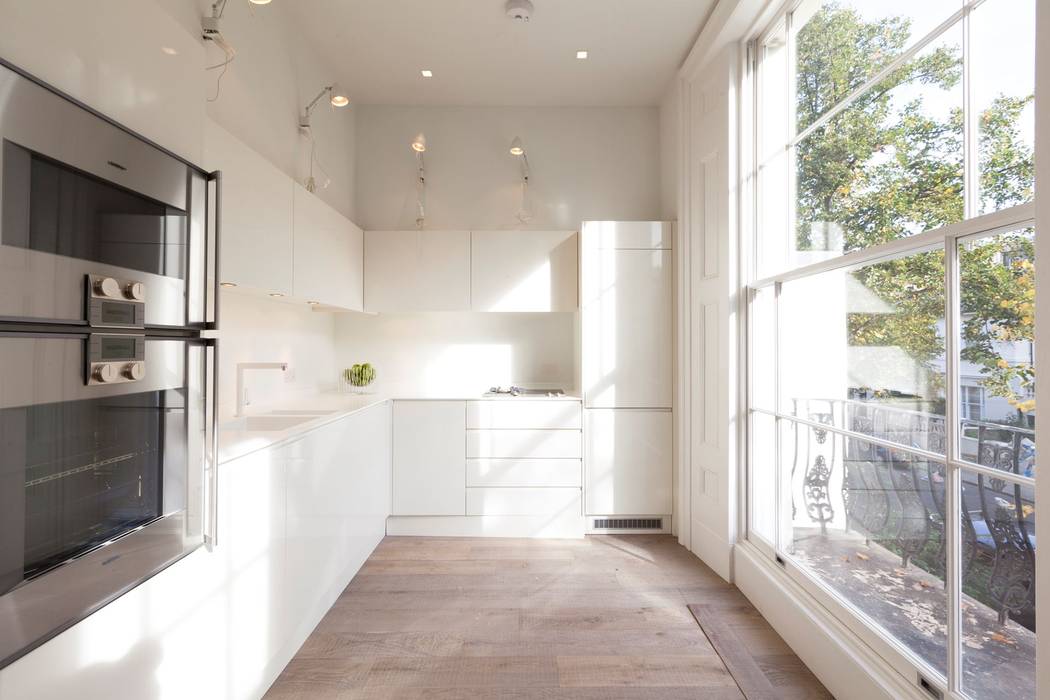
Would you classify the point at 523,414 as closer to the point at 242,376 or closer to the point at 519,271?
the point at 519,271

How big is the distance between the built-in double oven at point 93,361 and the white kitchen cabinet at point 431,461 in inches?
72.8

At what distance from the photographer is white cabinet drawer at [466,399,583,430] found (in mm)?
3107

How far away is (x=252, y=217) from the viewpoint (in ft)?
6.05

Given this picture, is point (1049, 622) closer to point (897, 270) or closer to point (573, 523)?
point (897, 270)

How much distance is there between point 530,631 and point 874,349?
1.69 meters

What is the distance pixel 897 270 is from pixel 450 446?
2.41 meters

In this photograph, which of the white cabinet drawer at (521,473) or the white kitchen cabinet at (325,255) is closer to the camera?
the white kitchen cabinet at (325,255)

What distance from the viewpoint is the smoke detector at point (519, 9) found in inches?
95.6

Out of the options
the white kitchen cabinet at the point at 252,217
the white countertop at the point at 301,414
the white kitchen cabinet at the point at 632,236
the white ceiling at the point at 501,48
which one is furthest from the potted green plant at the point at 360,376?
the white ceiling at the point at 501,48

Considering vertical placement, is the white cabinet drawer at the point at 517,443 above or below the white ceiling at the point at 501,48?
below

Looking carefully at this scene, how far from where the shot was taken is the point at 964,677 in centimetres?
128

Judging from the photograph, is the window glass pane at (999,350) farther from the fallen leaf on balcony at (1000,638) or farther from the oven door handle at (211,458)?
the oven door handle at (211,458)

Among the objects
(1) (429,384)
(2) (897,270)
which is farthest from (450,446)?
(2) (897,270)

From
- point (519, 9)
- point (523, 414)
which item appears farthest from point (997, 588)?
point (519, 9)
